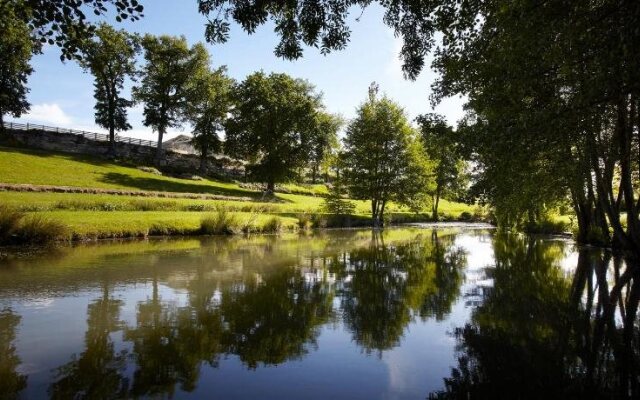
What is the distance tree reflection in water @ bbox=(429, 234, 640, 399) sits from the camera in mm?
5531

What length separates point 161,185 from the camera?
46.5 meters

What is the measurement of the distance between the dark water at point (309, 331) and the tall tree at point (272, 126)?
43756mm

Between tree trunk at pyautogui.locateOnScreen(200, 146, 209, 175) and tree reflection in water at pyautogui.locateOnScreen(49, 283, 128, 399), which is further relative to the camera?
tree trunk at pyautogui.locateOnScreen(200, 146, 209, 175)

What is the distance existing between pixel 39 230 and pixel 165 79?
48065 mm

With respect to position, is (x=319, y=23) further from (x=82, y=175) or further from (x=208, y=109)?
(x=208, y=109)

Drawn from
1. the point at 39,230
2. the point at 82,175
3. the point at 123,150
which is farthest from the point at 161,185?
the point at 39,230

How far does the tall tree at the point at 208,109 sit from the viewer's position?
62.9 metres

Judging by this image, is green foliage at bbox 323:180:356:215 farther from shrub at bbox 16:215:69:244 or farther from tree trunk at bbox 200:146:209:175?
shrub at bbox 16:215:69:244

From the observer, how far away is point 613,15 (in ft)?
A: 20.8

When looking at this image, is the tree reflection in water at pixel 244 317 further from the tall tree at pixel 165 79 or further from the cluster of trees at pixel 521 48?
the tall tree at pixel 165 79

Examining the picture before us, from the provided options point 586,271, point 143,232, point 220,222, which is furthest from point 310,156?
point 586,271

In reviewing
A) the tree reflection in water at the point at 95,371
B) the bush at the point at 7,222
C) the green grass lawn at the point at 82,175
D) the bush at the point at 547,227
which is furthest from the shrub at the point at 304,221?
the tree reflection in water at the point at 95,371

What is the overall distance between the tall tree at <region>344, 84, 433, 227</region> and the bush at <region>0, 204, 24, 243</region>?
3182 cm

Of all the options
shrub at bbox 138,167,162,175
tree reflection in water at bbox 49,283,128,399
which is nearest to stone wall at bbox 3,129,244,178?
shrub at bbox 138,167,162,175
